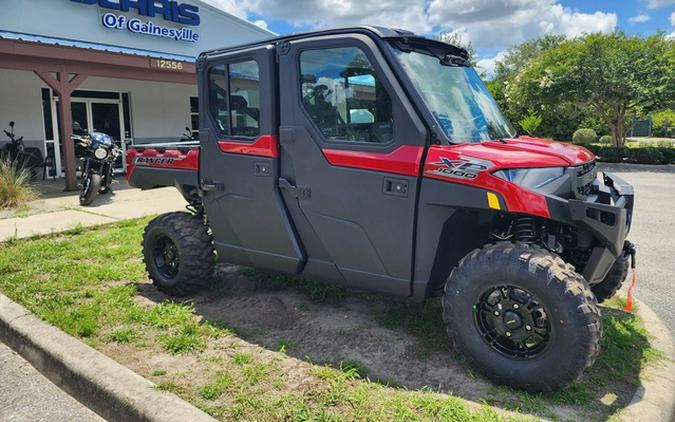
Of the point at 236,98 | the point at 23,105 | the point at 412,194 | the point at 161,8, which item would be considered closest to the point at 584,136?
the point at 161,8

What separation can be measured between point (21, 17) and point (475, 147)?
13.9 meters

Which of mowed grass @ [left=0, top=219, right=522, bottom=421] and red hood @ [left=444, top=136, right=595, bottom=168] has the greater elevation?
red hood @ [left=444, top=136, right=595, bottom=168]

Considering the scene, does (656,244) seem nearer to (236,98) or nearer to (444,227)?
(444,227)

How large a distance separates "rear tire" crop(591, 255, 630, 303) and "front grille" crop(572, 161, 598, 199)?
800 millimetres

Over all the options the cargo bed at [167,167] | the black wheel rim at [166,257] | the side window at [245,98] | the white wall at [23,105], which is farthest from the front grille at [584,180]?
the white wall at [23,105]

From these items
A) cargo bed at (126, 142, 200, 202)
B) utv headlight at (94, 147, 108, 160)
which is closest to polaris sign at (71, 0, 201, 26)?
utv headlight at (94, 147, 108, 160)

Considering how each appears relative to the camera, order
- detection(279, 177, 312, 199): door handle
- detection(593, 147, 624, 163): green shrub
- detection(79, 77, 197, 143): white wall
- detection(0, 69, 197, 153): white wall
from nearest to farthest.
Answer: detection(279, 177, 312, 199): door handle → detection(0, 69, 197, 153): white wall → detection(79, 77, 197, 143): white wall → detection(593, 147, 624, 163): green shrub

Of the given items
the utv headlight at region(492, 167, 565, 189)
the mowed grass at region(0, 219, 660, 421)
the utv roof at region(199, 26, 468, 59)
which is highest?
the utv roof at region(199, 26, 468, 59)

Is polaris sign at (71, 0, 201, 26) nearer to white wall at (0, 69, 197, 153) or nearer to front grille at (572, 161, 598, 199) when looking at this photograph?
white wall at (0, 69, 197, 153)

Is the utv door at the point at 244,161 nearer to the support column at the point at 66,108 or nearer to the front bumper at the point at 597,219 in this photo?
the front bumper at the point at 597,219

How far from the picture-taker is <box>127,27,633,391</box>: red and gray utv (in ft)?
9.82

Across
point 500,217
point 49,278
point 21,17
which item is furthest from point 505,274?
point 21,17

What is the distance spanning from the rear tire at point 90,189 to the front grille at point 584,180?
9052mm

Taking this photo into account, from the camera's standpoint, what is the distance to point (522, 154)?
3.14 m
